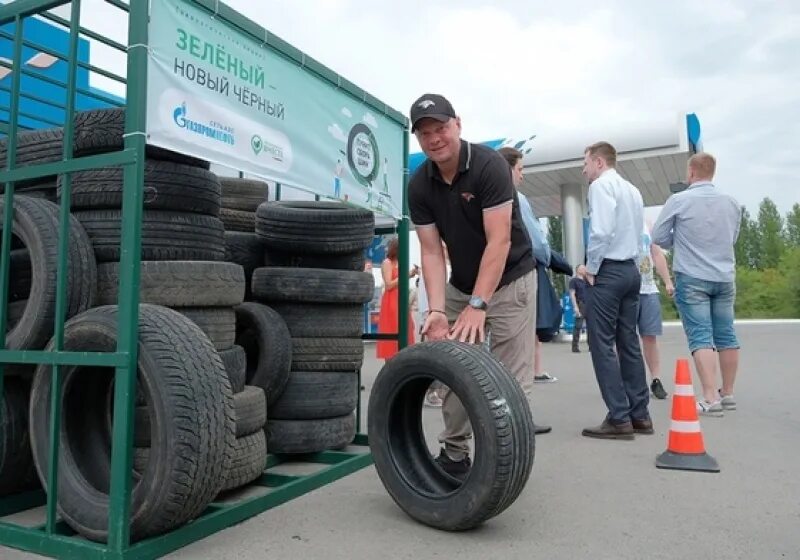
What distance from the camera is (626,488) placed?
354 centimetres

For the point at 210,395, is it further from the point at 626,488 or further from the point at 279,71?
the point at 626,488

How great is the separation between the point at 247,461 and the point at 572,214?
1564cm

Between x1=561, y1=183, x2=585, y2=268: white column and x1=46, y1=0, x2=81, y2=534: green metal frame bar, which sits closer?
x1=46, y1=0, x2=81, y2=534: green metal frame bar

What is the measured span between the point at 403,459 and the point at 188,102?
6.20 ft

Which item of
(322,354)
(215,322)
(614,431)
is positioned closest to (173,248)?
(215,322)

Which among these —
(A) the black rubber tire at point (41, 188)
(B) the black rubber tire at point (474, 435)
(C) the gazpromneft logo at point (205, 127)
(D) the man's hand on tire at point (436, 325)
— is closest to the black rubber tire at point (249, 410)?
(B) the black rubber tire at point (474, 435)

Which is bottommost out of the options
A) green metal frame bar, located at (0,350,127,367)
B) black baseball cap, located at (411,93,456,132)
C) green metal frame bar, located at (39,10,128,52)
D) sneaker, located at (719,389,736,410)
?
sneaker, located at (719,389,736,410)

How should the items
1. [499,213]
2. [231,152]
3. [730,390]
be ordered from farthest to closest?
[730,390] → [499,213] → [231,152]

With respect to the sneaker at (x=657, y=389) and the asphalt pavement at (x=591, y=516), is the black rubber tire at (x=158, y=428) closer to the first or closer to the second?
the asphalt pavement at (x=591, y=516)

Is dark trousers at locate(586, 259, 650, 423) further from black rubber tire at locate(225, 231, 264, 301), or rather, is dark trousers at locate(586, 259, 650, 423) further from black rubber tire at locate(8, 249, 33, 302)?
black rubber tire at locate(8, 249, 33, 302)

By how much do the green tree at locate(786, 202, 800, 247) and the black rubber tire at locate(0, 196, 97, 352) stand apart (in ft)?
305

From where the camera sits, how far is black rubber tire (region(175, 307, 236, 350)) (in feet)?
10.4

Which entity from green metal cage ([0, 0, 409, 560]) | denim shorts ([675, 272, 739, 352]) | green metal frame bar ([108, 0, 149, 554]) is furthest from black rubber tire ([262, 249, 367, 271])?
denim shorts ([675, 272, 739, 352])

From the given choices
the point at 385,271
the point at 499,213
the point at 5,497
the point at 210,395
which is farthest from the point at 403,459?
the point at 385,271
